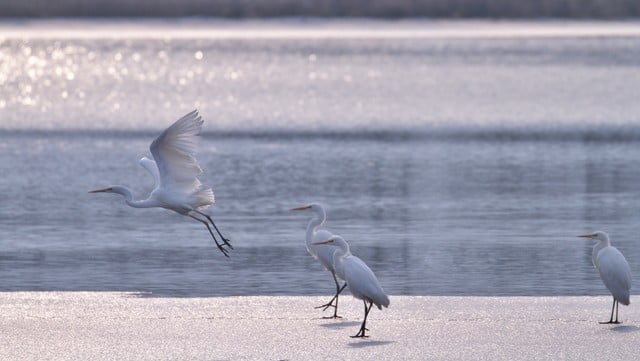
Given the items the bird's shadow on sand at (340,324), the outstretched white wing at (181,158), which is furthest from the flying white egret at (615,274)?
the outstretched white wing at (181,158)

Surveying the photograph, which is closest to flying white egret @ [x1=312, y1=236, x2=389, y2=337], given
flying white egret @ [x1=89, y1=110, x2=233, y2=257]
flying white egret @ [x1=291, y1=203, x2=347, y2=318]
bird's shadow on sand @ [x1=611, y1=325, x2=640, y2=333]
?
flying white egret @ [x1=291, y1=203, x2=347, y2=318]

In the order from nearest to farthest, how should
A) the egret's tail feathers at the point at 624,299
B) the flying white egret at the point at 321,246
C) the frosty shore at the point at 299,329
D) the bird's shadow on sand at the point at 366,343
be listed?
the frosty shore at the point at 299,329, the bird's shadow on sand at the point at 366,343, the egret's tail feathers at the point at 624,299, the flying white egret at the point at 321,246

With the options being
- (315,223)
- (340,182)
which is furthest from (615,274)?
(340,182)

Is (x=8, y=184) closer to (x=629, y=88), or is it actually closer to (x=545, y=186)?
(x=545, y=186)

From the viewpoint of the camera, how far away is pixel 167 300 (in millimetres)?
11305

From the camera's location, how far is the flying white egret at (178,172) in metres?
11.7

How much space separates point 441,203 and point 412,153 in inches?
300

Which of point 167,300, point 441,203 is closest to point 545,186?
point 441,203

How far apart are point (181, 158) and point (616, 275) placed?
3761 mm

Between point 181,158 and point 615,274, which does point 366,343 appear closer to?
point 615,274

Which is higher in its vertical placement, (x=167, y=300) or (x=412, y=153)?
(x=167, y=300)

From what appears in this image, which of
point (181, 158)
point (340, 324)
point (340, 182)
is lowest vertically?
point (340, 182)

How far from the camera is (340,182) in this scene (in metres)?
22.1

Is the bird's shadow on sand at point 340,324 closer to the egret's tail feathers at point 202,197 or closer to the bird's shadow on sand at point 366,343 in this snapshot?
the bird's shadow on sand at point 366,343
